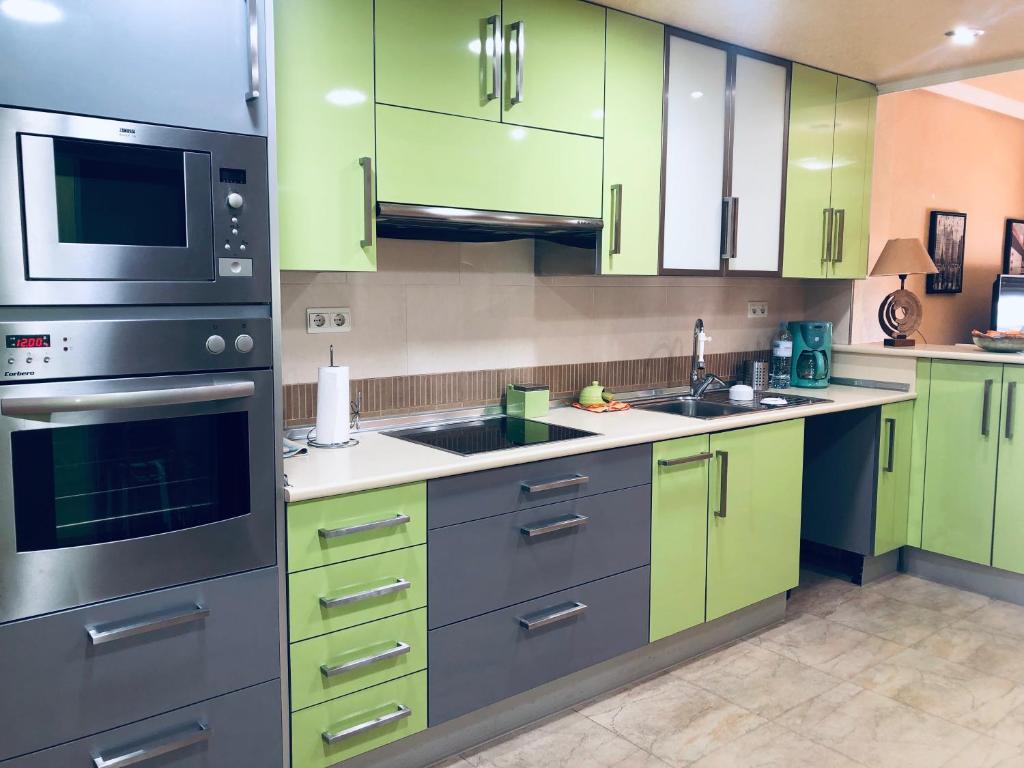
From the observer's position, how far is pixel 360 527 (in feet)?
6.62

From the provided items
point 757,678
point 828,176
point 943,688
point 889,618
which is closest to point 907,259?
point 828,176

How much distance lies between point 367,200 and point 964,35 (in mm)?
2373

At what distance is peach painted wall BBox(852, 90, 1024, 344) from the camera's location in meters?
4.08

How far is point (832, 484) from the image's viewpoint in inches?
146

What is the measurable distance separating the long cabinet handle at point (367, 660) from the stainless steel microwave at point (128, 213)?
0.90m

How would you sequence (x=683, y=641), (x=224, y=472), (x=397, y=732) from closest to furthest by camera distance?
(x=224, y=472) < (x=397, y=732) < (x=683, y=641)

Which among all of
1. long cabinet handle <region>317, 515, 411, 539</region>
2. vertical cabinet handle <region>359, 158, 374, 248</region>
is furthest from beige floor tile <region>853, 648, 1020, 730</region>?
vertical cabinet handle <region>359, 158, 374, 248</region>

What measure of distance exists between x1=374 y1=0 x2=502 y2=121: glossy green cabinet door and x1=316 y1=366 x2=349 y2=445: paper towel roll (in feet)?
2.53

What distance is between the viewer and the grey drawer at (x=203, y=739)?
5.43ft

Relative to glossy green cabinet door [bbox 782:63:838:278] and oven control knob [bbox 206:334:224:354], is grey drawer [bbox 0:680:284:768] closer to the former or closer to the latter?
oven control knob [bbox 206:334:224:354]

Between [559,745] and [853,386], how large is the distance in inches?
91.5

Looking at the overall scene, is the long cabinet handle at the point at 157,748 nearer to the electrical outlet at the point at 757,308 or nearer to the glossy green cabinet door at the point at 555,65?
the glossy green cabinet door at the point at 555,65

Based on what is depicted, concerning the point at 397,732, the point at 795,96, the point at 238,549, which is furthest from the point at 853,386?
the point at 238,549

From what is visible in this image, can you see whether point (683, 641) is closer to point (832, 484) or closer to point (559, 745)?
point (559, 745)
